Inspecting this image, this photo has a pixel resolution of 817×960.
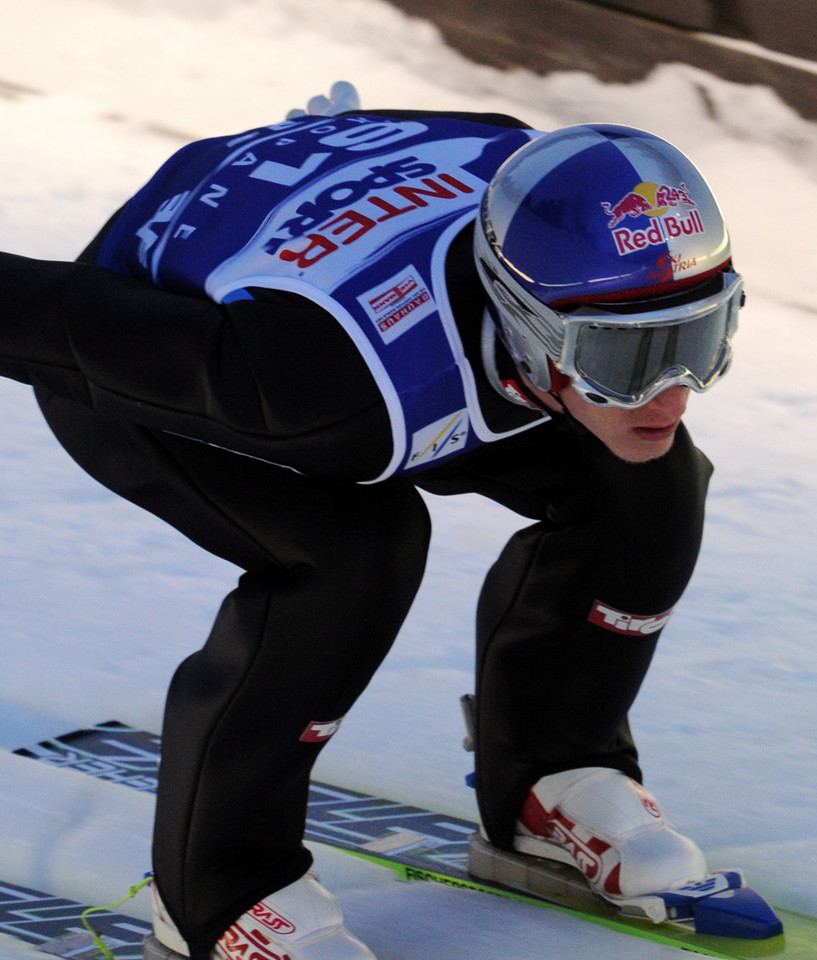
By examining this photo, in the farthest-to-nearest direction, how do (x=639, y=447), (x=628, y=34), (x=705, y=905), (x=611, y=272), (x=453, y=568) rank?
(x=628, y=34) → (x=453, y=568) → (x=705, y=905) → (x=639, y=447) → (x=611, y=272)

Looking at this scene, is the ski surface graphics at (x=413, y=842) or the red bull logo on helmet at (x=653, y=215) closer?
the red bull logo on helmet at (x=653, y=215)

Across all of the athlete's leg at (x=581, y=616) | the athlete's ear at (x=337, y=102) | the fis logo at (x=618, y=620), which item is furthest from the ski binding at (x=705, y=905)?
the athlete's ear at (x=337, y=102)

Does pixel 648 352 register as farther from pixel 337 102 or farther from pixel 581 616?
pixel 337 102

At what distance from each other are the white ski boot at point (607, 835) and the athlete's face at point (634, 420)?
0.62m

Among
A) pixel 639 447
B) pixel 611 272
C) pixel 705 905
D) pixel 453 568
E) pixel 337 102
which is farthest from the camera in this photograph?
pixel 453 568

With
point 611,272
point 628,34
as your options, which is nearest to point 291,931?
point 611,272

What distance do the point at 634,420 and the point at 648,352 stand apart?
10 cm

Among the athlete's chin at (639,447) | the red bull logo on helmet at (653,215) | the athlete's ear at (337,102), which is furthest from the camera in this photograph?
the athlete's ear at (337,102)

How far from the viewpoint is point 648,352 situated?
157 cm

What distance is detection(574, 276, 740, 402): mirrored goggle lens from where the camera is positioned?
1562mm

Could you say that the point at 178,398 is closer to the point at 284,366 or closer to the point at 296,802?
the point at 284,366

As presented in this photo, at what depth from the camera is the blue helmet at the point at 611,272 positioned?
5.10ft

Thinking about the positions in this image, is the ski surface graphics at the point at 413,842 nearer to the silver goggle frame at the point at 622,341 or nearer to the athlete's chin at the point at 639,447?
the athlete's chin at the point at 639,447

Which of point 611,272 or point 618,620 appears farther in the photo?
point 618,620
